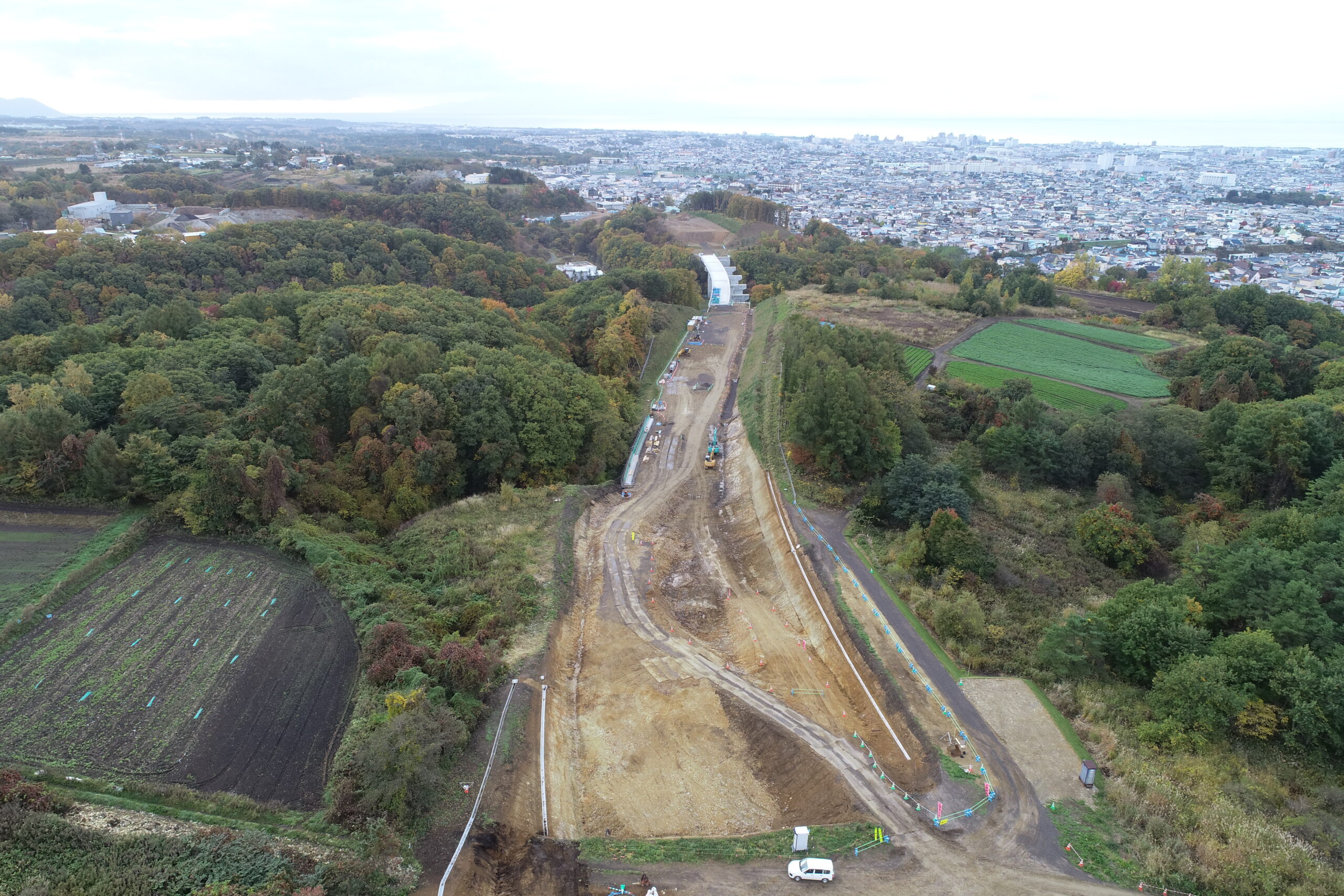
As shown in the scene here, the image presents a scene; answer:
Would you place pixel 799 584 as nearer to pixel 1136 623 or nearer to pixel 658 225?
pixel 1136 623

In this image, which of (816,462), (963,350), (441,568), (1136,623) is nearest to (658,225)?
(963,350)

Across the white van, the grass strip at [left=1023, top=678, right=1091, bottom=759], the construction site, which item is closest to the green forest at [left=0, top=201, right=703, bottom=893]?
the construction site

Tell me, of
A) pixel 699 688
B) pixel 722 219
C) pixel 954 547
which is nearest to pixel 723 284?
pixel 722 219

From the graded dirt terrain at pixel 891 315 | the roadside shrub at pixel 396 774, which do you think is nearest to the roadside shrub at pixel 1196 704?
the roadside shrub at pixel 396 774

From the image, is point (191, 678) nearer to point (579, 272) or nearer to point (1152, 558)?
point (1152, 558)

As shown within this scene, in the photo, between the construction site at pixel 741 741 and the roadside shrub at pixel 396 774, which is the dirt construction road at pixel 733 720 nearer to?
the construction site at pixel 741 741

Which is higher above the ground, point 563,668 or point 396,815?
point 396,815
